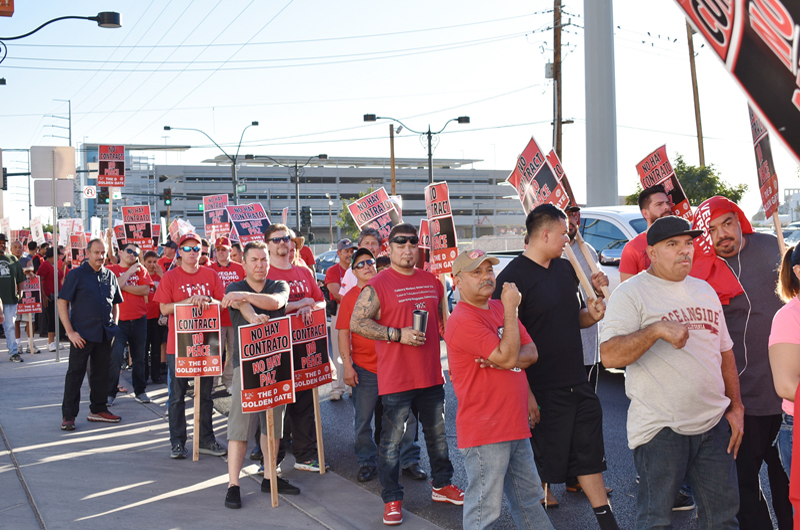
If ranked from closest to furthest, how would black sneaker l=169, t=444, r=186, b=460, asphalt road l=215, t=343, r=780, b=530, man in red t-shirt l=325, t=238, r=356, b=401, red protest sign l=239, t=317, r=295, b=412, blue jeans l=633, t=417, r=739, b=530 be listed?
blue jeans l=633, t=417, r=739, b=530, asphalt road l=215, t=343, r=780, b=530, red protest sign l=239, t=317, r=295, b=412, black sneaker l=169, t=444, r=186, b=460, man in red t-shirt l=325, t=238, r=356, b=401

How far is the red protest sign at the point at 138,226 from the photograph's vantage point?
13.8 metres

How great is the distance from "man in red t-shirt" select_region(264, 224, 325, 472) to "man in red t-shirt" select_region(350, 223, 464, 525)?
1.33 metres

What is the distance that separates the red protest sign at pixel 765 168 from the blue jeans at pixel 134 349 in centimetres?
746

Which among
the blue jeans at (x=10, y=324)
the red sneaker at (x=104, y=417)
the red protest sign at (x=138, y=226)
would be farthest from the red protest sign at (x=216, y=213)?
the red sneaker at (x=104, y=417)

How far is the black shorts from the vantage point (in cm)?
430

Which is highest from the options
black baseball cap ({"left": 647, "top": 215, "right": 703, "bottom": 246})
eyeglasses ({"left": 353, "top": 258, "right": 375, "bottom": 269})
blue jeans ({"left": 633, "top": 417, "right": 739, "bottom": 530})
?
black baseball cap ({"left": 647, "top": 215, "right": 703, "bottom": 246})

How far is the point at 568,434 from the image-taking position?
4363 mm

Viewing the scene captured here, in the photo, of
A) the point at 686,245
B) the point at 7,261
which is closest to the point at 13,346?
the point at 7,261

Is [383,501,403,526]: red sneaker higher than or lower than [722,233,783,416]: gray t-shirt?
lower

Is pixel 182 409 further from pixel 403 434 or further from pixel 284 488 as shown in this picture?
pixel 403 434

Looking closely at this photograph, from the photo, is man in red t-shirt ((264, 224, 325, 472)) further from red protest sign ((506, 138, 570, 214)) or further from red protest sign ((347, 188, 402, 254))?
red protest sign ((347, 188, 402, 254))

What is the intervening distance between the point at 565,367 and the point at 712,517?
3.98ft

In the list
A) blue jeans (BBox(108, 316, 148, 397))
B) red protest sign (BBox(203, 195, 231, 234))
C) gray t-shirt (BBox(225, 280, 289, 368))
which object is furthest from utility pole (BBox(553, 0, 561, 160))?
gray t-shirt (BBox(225, 280, 289, 368))

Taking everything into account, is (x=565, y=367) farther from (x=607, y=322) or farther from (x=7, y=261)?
(x=7, y=261)
